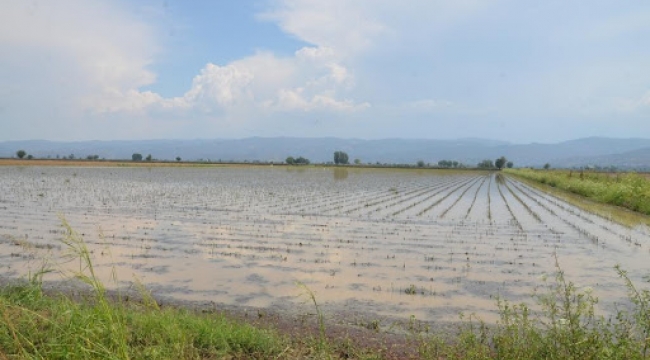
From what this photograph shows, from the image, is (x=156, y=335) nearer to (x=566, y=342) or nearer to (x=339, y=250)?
(x=566, y=342)

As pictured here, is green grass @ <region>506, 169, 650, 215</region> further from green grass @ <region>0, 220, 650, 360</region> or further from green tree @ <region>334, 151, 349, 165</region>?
green tree @ <region>334, 151, 349, 165</region>

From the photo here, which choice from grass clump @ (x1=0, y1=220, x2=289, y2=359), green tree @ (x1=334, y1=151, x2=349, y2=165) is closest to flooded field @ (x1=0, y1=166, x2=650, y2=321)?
grass clump @ (x1=0, y1=220, x2=289, y2=359)

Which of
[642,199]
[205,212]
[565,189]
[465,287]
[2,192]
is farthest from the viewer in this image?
[565,189]

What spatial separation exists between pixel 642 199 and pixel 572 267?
1318 centimetres

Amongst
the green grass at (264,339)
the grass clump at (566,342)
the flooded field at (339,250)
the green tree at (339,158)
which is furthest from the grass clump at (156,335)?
the green tree at (339,158)

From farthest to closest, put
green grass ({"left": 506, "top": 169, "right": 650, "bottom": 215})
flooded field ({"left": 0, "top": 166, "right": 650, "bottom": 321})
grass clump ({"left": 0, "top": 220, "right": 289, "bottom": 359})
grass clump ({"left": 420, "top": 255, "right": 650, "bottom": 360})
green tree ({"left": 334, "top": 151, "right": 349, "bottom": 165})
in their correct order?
green tree ({"left": 334, "top": 151, "right": 349, "bottom": 165}), green grass ({"left": 506, "top": 169, "right": 650, "bottom": 215}), flooded field ({"left": 0, "top": 166, "right": 650, "bottom": 321}), grass clump ({"left": 0, "top": 220, "right": 289, "bottom": 359}), grass clump ({"left": 420, "top": 255, "right": 650, "bottom": 360})

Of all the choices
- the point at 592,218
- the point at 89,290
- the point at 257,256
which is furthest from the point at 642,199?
the point at 89,290

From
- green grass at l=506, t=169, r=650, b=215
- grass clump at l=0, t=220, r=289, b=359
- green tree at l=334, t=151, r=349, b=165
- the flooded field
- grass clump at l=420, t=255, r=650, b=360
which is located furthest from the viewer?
green tree at l=334, t=151, r=349, b=165

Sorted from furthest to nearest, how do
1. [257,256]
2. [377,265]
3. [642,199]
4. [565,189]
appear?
[565,189]
[642,199]
[257,256]
[377,265]

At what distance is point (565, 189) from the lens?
3244 cm

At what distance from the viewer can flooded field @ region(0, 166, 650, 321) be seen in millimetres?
7195

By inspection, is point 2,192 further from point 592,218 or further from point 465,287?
point 592,218

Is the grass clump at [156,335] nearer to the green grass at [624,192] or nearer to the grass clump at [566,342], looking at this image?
the grass clump at [566,342]

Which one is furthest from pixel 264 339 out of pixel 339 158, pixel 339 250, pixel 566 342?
pixel 339 158
